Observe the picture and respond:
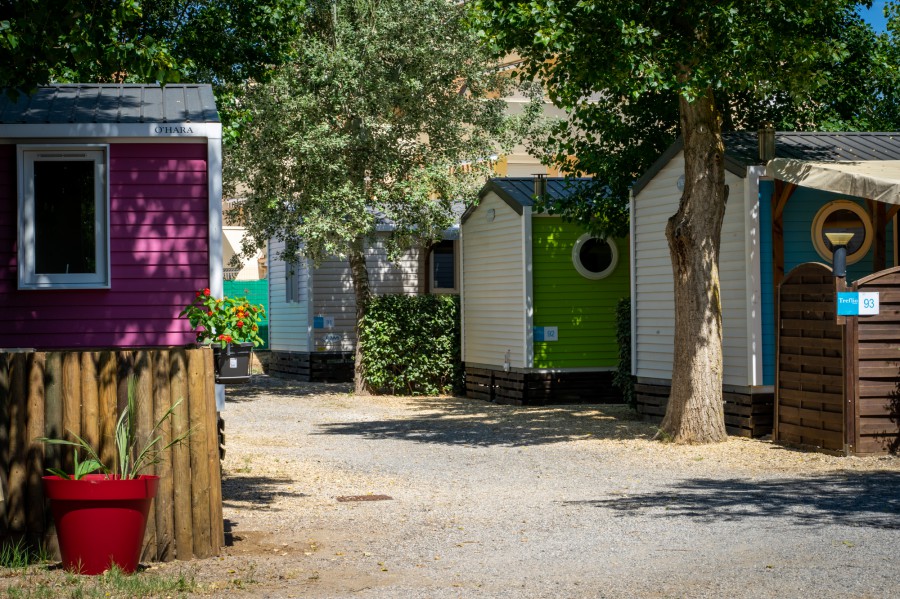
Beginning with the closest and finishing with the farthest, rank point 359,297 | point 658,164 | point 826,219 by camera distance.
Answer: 1. point 826,219
2. point 658,164
3. point 359,297

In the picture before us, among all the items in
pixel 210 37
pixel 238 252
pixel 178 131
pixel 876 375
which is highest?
pixel 210 37

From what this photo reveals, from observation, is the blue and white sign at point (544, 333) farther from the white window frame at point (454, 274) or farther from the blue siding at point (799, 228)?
the white window frame at point (454, 274)

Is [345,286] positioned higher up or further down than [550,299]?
higher up

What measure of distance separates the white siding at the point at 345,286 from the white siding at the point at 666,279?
890cm

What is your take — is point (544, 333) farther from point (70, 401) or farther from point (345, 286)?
point (70, 401)

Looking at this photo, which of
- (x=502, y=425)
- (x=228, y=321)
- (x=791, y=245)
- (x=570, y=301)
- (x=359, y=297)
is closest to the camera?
(x=228, y=321)

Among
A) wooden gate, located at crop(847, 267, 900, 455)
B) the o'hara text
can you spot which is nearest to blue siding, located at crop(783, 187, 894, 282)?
wooden gate, located at crop(847, 267, 900, 455)

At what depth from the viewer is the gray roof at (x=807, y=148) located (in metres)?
13.9

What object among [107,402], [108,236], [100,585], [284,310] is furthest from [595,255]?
[100,585]

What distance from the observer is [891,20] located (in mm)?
19422

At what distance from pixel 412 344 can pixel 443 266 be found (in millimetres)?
3799

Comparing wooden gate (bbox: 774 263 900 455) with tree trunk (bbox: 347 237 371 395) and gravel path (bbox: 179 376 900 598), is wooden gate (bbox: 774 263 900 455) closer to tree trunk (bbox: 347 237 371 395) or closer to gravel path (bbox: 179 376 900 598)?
gravel path (bbox: 179 376 900 598)

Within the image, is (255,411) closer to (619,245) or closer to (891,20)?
(619,245)

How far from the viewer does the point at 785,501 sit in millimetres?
9250
